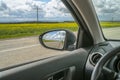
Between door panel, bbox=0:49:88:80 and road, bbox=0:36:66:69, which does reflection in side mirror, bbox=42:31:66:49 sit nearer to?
road, bbox=0:36:66:69

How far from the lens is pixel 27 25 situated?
8.24 feet

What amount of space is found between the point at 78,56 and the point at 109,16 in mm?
866

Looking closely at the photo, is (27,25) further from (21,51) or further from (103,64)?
(103,64)

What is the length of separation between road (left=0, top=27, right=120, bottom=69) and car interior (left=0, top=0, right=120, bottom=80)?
10 centimetres

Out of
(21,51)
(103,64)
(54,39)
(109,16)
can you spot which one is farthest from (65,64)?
(109,16)

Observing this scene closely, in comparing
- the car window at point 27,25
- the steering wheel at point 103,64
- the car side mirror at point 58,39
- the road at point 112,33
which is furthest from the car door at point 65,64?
the steering wheel at point 103,64

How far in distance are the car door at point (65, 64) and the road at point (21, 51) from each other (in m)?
0.09

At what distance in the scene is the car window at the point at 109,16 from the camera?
3.06 metres

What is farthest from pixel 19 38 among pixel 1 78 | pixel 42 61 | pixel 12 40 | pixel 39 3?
pixel 1 78

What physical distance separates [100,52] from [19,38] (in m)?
0.95

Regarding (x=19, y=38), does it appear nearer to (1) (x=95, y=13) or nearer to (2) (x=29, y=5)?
(2) (x=29, y=5)

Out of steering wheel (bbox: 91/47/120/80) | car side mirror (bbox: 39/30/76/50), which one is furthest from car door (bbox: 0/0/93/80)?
steering wheel (bbox: 91/47/120/80)

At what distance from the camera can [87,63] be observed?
2.66 meters

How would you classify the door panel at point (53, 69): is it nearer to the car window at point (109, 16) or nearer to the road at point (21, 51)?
the road at point (21, 51)
